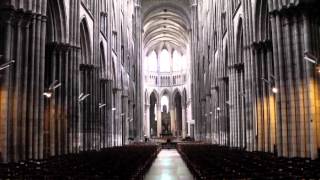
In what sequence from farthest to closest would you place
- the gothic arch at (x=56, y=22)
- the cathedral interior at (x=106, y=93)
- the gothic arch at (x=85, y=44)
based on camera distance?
the gothic arch at (x=85, y=44) → the gothic arch at (x=56, y=22) → the cathedral interior at (x=106, y=93)

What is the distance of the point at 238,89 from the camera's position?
1585 inches

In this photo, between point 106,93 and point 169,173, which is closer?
point 169,173

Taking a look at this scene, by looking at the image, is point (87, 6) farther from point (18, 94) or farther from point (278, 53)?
point (278, 53)

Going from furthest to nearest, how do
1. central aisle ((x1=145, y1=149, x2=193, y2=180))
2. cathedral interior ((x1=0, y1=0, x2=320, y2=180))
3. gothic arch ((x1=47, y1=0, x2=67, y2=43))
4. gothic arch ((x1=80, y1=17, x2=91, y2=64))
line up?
gothic arch ((x1=80, y1=17, x2=91, y2=64)) < gothic arch ((x1=47, y1=0, x2=67, y2=43)) < central aisle ((x1=145, y1=149, x2=193, y2=180)) < cathedral interior ((x1=0, y1=0, x2=320, y2=180))

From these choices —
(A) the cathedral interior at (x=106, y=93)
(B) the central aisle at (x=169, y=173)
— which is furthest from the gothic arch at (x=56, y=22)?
(B) the central aisle at (x=169, y=173)

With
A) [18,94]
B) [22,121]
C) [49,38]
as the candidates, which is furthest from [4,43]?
[49,38]

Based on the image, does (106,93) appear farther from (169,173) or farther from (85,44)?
(169,173)

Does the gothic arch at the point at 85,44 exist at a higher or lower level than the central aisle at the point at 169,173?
higher

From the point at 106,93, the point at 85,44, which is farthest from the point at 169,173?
the point at 106,93

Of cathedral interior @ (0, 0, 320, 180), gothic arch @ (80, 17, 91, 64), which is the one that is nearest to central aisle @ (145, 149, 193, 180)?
cathedral interior @ (0, 0, 320, 180)

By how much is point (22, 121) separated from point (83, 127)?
1657cm

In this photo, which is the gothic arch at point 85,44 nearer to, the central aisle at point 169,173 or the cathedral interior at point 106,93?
the cathedral interior at point 106,93

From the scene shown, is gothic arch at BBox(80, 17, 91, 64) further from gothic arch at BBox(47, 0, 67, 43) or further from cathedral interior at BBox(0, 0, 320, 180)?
gothic arch at BBox(47, 0, 67, 43)

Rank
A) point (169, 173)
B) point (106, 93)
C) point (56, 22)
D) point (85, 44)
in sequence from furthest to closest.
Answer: point (106, 93) < point (85, 44) < point (56, 22) < point (169, 173)
